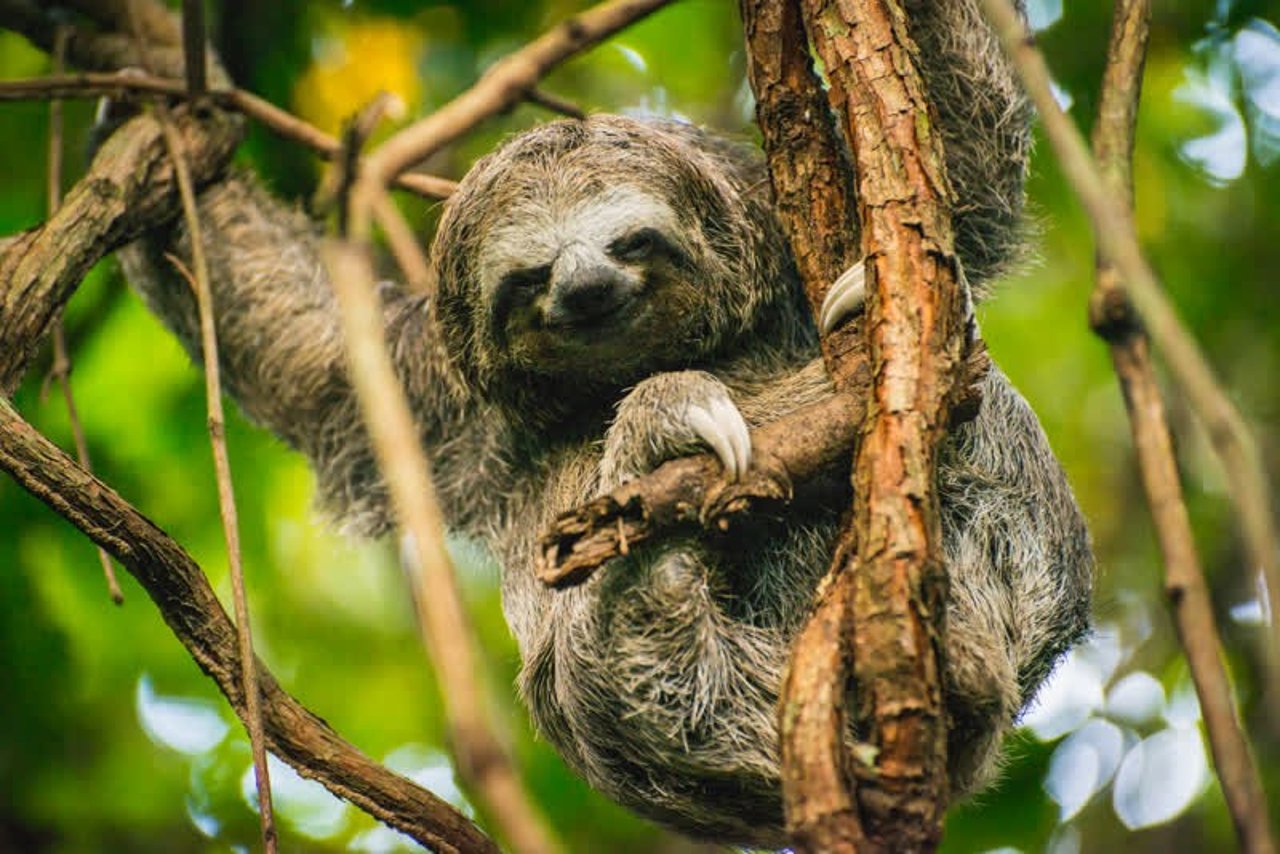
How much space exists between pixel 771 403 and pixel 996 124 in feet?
5.93

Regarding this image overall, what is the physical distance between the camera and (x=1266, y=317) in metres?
9.13

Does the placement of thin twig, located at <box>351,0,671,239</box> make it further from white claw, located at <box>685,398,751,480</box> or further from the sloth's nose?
white claw, located at <box>685,398,751,480</box>

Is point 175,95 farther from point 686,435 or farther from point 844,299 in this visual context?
point 844,299

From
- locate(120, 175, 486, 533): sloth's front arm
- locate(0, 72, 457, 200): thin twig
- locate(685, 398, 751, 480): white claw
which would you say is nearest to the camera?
locate(685, 398, 751, 480): white claw

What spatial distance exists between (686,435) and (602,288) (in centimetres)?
77

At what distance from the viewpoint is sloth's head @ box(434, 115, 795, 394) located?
5.37m

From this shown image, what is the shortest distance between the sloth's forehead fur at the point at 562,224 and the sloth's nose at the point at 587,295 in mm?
172

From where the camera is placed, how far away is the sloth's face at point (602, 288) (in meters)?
5.29

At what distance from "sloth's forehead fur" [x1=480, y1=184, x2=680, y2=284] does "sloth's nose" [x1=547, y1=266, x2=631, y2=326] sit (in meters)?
0.17

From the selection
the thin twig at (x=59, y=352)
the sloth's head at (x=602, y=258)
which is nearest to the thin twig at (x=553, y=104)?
the sloth's head at (x=602, y=258)

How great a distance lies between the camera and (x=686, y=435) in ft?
15.5

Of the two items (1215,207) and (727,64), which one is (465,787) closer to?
(727,64)

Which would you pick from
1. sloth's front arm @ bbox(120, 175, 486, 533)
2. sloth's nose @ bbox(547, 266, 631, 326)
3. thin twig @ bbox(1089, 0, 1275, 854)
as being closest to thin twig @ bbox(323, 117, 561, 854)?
thin twig @ bbox(1089, 0, 1275, 854)

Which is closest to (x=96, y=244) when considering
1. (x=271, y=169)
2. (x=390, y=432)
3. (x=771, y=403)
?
(x=271, y=169)
